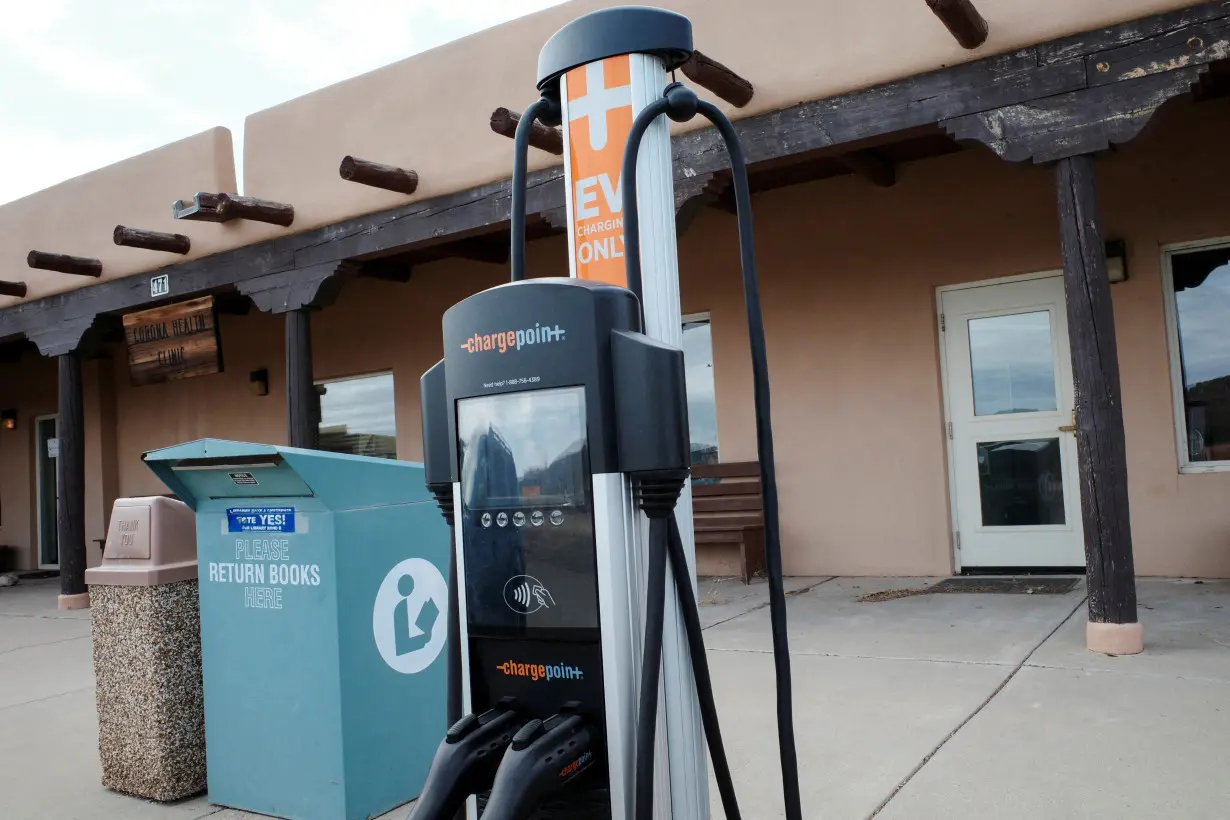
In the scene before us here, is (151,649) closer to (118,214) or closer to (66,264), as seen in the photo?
(66,264)

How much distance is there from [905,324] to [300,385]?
4.65 meters

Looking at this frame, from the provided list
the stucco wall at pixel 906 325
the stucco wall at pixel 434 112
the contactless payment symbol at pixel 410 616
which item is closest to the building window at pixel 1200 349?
the stucco wall at pixel 906 325

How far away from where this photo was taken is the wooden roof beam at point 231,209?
22.6 ft

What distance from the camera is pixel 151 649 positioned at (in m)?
3.16

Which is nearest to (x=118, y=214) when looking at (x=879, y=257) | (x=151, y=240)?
(x=151, y=240)

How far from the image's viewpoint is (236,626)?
9.88 feet

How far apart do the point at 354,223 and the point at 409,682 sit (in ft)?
16.8

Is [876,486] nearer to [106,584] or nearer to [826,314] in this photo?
[826,314]

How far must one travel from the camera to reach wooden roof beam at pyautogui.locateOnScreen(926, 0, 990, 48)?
419cm

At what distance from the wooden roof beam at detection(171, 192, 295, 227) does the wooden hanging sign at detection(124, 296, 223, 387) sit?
1.39m

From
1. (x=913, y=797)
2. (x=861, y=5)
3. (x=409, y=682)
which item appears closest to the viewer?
(x=913, y=797)

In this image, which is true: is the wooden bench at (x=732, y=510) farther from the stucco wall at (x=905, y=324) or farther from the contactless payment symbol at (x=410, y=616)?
the contactless payment symbol at (x=410, y=616)

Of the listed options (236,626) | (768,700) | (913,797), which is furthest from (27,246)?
(913,797)

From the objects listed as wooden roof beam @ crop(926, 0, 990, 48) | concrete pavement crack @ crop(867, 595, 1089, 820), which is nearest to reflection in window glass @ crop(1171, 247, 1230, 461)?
concrete pavement crack @ crop(867, 595, 1089, 820)
